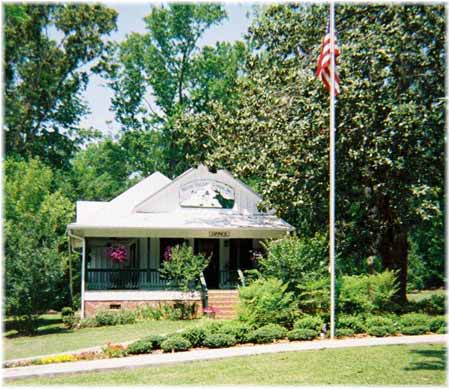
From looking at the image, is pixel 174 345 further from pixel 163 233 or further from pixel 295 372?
pixel 163 233

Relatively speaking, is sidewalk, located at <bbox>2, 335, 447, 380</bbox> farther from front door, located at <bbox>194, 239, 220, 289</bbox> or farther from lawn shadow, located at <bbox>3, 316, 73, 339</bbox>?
front door, located at <bbox>194, 239, 220, 289</bbox>

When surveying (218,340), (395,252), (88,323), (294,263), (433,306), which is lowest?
(88,323)

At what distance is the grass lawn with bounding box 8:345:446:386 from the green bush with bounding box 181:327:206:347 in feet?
6.04

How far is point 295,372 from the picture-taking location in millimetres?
10938

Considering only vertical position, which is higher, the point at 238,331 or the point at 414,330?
the point at 238,331

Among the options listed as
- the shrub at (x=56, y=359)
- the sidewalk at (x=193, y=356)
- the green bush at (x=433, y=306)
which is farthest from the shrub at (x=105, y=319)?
the green bush at (x=433, y=306)

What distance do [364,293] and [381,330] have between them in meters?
1.78

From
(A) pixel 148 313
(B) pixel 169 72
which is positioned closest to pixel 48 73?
(B) pixel 169 72

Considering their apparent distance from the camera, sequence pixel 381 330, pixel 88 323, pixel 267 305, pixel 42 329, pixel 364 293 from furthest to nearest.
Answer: pixel 88 323 < pixel 42 329 < pixel 364 293 < pixel 267 305 < pixel 381 330

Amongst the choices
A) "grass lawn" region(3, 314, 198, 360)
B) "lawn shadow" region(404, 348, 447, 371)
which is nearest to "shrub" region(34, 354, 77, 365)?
"grass lawn" region(3, 314, 198, 360)

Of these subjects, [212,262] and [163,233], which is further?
[212,262]

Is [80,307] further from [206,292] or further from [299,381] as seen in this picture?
[299,381]

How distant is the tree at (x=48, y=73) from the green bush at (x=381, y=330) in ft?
78.4

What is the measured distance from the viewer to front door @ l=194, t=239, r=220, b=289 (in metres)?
25.9
